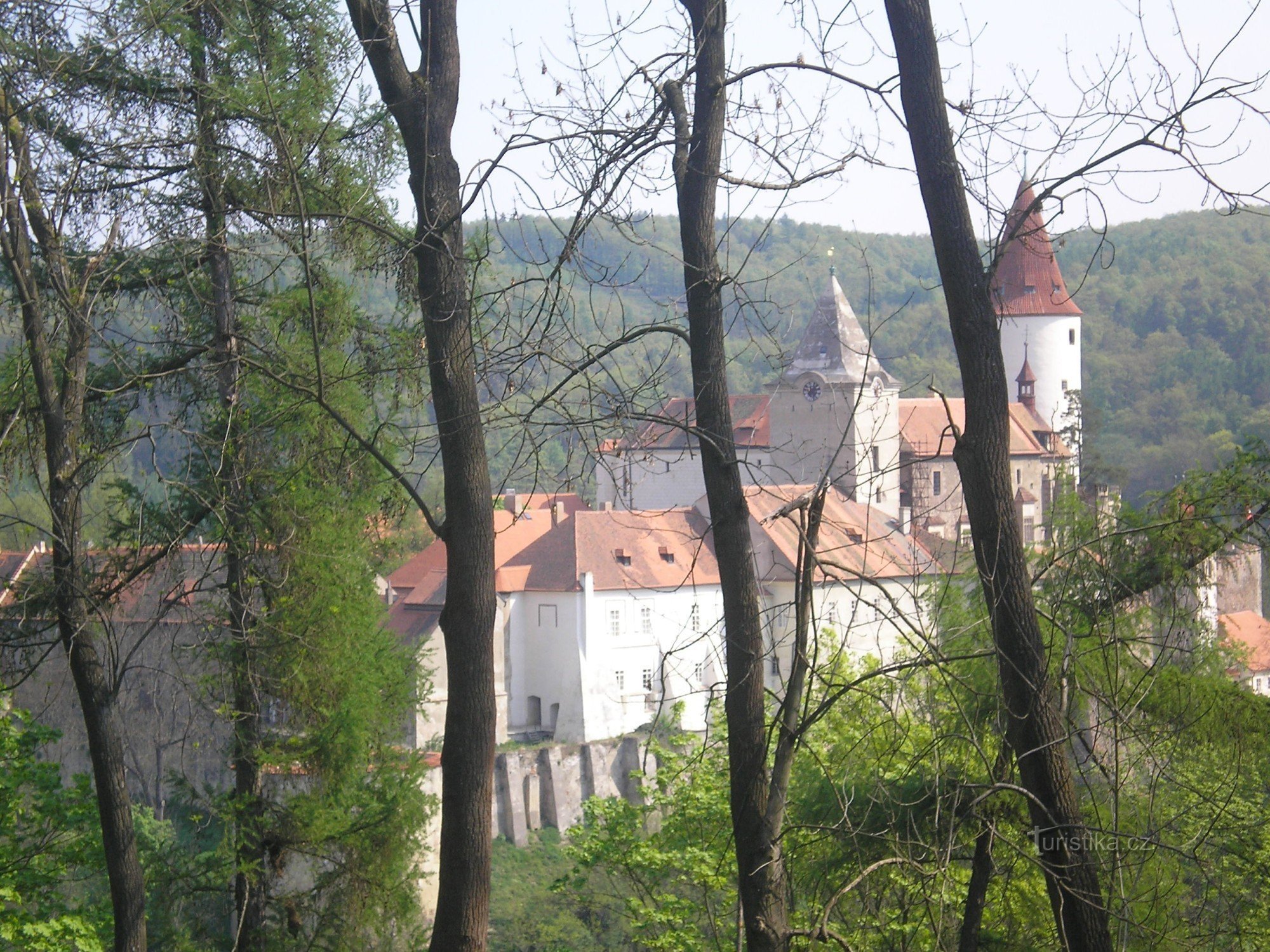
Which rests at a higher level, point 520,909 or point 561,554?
point 561,554

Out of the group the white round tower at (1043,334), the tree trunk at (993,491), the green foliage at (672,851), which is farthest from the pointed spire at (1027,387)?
the tree trunk at (993,491)

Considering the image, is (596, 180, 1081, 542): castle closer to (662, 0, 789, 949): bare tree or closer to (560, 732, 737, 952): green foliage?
(560, 732, 737, 952): green foliage

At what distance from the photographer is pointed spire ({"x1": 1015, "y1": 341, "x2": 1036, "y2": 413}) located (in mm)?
59938

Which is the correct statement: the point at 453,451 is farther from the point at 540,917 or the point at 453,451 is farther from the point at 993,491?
the point at 540,917

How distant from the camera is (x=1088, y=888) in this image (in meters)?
4.11

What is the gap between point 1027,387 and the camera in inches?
2366

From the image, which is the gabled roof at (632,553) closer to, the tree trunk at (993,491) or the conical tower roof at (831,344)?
the conical tower roof at (831,344)

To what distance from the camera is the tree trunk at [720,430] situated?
181 inches

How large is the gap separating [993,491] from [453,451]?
2.15 m

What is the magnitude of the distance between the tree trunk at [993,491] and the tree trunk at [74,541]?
4217mm

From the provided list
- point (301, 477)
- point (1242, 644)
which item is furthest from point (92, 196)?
point (1242, 644)

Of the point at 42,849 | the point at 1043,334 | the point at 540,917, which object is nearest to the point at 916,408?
the point at 1043,334

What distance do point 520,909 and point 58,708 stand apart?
1022cm

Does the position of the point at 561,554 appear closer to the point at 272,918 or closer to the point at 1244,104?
the point at 272,918
